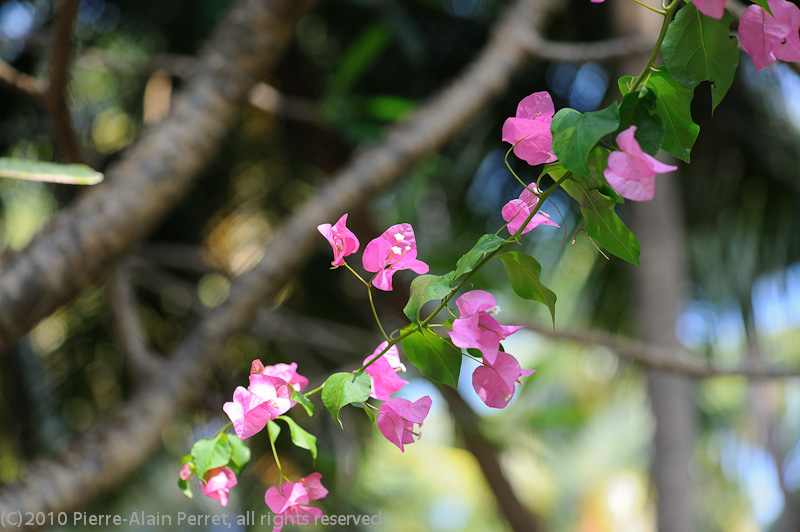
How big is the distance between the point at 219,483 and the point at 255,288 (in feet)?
1.39

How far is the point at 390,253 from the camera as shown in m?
0.18

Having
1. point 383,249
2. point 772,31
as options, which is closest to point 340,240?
point 383,249

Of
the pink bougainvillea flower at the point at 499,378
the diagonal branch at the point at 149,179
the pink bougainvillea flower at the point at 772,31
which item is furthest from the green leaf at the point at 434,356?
the diagonal branch at the point at 149,179

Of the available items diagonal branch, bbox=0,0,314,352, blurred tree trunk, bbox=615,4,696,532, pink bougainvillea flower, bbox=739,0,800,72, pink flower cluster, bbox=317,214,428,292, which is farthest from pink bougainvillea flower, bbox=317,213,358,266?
blurred tree trunk, bbox=615,4,696,532

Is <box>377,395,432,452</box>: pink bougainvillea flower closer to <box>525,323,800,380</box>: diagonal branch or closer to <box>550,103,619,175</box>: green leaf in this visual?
<box>550,103,619,175</box>: green leaf

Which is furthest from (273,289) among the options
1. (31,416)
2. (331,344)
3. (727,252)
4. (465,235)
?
(727,252)

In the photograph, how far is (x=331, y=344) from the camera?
897mm

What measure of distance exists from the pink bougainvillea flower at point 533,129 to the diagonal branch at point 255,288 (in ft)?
1.39

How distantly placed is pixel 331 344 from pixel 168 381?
0.34 m

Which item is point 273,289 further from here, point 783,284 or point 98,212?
point 783,284

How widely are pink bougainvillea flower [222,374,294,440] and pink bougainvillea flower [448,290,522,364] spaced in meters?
0.05

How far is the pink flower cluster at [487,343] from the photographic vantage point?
16 cm

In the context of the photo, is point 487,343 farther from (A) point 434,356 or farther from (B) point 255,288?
(B) point 255,288

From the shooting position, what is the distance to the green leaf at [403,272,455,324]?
0.51 ft
